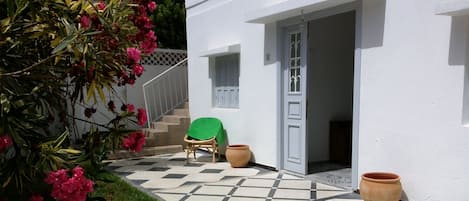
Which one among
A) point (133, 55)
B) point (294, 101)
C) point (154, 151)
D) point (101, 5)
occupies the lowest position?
point (154, 151)

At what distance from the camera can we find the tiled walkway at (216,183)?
4.29 metres

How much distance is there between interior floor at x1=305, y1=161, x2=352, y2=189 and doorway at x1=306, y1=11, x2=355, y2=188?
0.07 ft

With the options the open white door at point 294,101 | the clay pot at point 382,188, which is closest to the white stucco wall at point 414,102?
the clay pot at point 382,188

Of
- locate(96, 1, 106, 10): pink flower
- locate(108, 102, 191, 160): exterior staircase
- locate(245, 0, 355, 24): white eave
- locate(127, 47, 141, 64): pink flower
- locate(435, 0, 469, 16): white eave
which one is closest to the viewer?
locate(96, 1, 106, 10): pink flower

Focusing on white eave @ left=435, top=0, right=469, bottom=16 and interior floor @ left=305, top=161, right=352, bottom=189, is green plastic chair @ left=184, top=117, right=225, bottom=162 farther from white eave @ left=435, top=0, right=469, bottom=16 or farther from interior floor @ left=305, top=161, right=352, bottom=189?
white eave @ left=435, top=0, right=469, bottom=16

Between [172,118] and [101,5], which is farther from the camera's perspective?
[172,118]

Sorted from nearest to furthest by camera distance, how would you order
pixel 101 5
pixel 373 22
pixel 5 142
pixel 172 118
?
1. pixel 5 142
2. pixel 101 5
3. pixel 373 22
4. pixel 172 118

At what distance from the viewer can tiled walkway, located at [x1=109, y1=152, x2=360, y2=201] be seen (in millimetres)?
4293

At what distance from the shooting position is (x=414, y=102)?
12.0 ft

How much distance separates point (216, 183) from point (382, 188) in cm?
215

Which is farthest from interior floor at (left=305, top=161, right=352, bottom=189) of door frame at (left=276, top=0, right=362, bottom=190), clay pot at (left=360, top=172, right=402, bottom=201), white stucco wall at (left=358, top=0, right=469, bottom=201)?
clay pot at (left=360, top=172, right=402, bottom=201)

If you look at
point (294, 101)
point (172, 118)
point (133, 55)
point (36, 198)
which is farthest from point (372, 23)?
point (172, 118)

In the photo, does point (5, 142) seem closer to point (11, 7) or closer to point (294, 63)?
point (11, 7)

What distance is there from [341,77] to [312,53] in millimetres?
685
